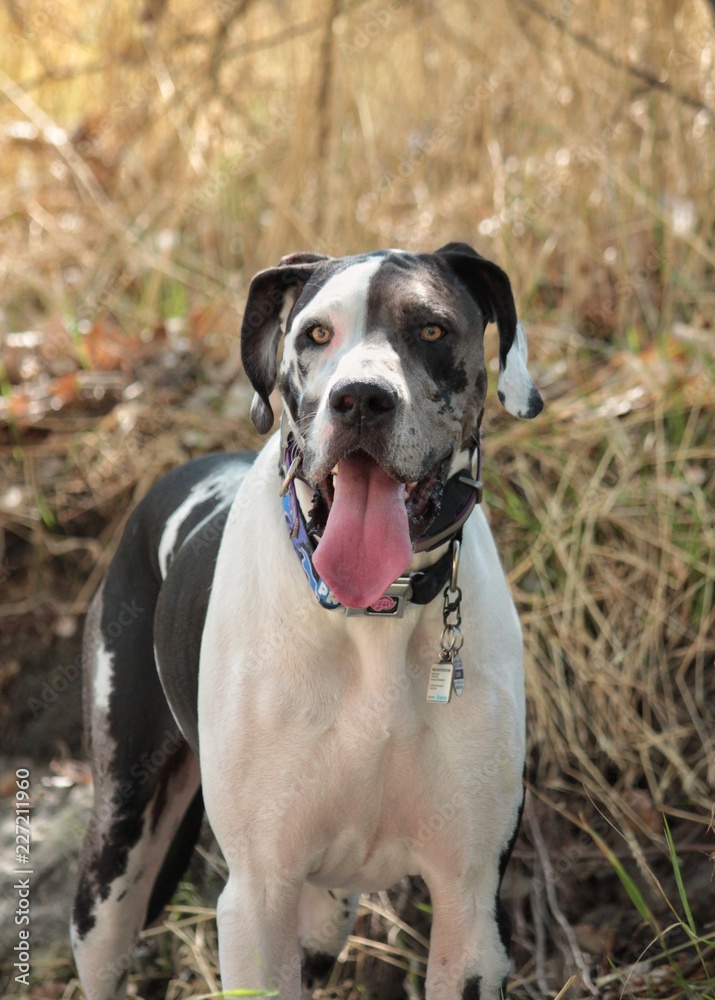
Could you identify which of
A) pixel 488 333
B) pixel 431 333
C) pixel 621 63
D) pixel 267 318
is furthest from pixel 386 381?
pixel 621 63

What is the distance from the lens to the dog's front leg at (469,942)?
2.43m

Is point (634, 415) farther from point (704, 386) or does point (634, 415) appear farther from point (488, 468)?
point (488, 468)

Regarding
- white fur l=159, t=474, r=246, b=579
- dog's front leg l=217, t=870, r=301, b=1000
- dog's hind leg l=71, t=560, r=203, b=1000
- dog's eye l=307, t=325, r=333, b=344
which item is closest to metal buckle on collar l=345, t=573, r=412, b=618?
dog's eye l=307, t=325, r=333, b=344

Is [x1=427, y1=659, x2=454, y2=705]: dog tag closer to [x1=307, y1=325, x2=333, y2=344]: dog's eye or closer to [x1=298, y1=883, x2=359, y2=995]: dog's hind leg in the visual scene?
[x1=307, y1=325, x2=333, y2=344]: dog's eye

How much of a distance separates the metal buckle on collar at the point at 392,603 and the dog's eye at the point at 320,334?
49cm

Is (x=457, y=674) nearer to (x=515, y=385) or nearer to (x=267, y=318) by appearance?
(x=515, y=385)

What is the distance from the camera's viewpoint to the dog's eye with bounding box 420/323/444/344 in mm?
2293

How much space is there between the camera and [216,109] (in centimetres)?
609

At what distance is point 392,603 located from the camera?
233 cm

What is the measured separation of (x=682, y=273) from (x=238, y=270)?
2.16m

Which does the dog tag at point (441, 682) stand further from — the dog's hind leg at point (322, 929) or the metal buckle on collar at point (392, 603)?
the dog's hind leg at point (322, 929)

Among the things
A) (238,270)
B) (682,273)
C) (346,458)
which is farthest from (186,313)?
(346,458)

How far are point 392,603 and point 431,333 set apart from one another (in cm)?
54

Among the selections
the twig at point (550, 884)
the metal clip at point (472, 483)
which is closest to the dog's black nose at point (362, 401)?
the metal clip at point (472, 483)
